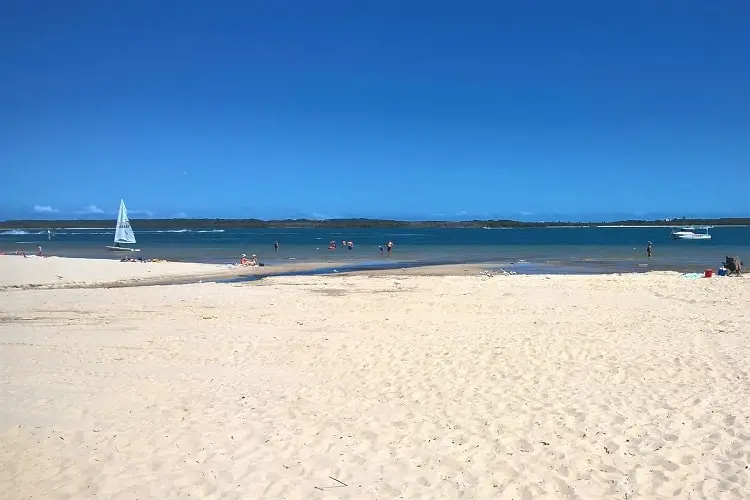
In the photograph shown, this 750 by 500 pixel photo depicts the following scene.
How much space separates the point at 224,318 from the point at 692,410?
37.6ft

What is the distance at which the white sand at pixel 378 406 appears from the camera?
5.62 metres

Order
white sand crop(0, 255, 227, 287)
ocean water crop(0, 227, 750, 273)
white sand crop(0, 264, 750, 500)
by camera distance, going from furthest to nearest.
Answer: ocean water crop(0, 227, 750, 273) < white sand crop(0, 255, 227, 287) < white sand crop(0, 264, 750, 500)

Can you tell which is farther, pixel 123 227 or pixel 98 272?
pixel 123 227

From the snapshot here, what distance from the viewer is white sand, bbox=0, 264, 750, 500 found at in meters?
5.62

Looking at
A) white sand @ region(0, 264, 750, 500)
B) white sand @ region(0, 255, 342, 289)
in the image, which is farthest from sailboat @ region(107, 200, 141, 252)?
white sand @ region(0, 264, 750, 500)

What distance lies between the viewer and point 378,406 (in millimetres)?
7797

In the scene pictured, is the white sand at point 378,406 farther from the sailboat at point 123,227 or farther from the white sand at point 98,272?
the sailboat at point 123,227

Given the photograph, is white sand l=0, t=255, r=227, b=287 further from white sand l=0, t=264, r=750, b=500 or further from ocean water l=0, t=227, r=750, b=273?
white sand l=0, t=264, r=750, b=500

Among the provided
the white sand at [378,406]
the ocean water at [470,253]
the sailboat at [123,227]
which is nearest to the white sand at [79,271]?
the ocean water at [470,253]

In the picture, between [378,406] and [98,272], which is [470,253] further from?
[378,406]

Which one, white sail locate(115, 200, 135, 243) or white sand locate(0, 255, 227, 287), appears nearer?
white sand locate(0, 255, 227, 287)

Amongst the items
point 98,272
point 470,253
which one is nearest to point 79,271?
point 98,272

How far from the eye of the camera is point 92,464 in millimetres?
5992

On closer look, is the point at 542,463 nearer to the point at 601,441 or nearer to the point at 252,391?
the point at 601,441
